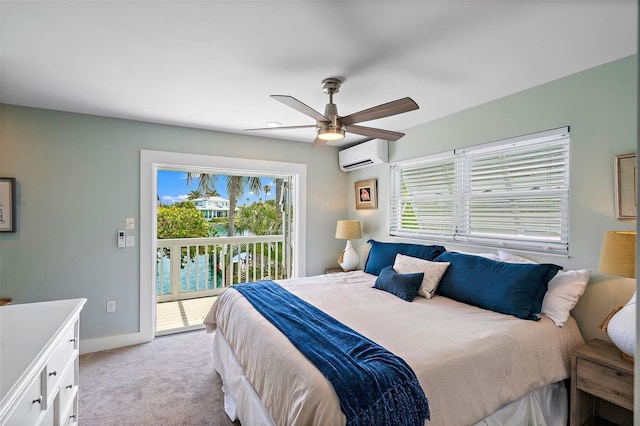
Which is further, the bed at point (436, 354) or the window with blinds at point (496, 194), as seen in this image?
the window with blinds at point (496, 194)

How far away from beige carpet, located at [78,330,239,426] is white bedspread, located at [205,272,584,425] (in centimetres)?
55

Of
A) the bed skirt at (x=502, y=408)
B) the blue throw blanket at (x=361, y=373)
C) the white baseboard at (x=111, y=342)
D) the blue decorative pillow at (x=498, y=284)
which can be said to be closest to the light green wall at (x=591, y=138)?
the blue decorative pillow at (x=498, y=284)

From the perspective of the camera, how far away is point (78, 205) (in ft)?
10.2

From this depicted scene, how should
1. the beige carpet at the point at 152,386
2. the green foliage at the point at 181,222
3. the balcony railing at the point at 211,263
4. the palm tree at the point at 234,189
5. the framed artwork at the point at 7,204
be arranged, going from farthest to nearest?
1. the palm tree at the point at 234,189
2. the green foliage at the point at 181,222
3. the balcony railing at the point at 211,263
4. the framed artwork at the point at 7,204
5. the beige carpet at the point at 152,386

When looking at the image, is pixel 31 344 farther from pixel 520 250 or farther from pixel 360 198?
pixel 360 198

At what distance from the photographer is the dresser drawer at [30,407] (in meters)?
0.99

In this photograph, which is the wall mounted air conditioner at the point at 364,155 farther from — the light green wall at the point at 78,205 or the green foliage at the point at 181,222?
the green foliage at the point at 181,222

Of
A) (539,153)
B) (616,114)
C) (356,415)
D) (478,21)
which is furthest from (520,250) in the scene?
(356,415)

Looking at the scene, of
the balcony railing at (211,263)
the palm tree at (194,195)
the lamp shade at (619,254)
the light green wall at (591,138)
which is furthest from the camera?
the palm tree at (194,195)

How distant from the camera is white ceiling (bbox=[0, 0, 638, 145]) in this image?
1.55 meters

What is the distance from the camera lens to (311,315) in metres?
2.03

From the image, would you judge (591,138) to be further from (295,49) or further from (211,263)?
(211,263)

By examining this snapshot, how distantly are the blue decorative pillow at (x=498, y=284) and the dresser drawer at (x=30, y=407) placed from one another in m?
2.51

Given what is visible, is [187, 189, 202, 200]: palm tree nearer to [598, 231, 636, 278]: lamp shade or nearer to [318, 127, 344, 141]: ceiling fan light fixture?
[318, 127, 344, 141]: ceiling fan light fixture
